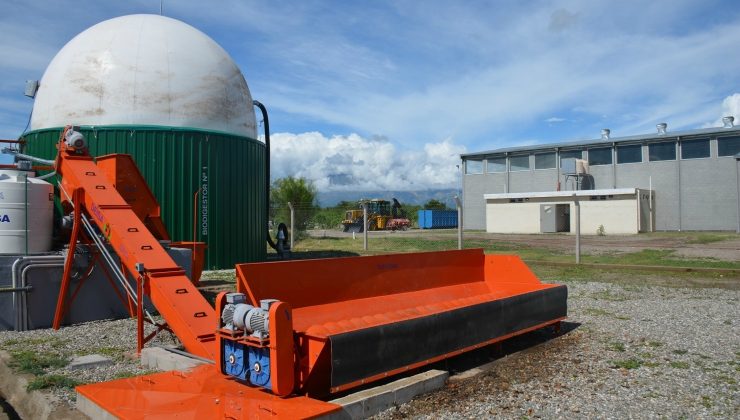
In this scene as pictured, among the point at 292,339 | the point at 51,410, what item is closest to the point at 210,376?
the point at 292,339

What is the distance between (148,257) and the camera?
7.03m

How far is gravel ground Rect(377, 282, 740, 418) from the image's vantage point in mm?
4934

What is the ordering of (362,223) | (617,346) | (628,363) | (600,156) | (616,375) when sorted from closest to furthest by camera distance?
(616,375) < (628,363) < (617,346) < (600,156) < (362,223)

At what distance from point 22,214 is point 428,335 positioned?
6.89m

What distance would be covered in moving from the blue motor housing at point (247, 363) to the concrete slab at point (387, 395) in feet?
1.98

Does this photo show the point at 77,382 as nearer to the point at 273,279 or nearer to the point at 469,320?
the point at 273,279

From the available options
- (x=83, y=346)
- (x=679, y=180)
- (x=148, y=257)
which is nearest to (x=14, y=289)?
(x=83, y=346)

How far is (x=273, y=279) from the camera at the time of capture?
6.15 meters

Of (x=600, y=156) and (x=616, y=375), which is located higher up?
(x=600, y=156)

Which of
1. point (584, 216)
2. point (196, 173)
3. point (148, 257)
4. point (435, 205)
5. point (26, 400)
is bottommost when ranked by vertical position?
point (26, 400)

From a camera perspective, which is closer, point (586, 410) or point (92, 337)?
point (586, 410)

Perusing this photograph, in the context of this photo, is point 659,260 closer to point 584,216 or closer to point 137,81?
point 137,81

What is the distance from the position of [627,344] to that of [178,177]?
37.2 feet

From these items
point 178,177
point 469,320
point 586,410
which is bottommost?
point 586,410
